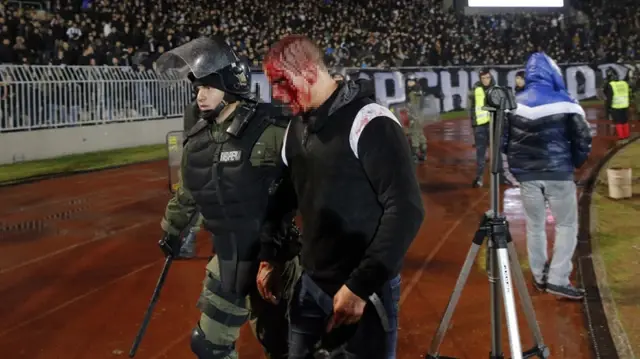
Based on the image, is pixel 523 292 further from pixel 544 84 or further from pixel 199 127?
pixel 544 84

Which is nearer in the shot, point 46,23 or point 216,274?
point 216,274

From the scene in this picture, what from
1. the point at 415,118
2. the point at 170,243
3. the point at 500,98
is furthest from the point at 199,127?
the point at 415,118

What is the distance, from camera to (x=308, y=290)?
2.52 meters

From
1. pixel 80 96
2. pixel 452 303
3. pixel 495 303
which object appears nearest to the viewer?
pixel 495 303

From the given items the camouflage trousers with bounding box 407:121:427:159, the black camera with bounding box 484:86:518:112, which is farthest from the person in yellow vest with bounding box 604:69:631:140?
the black camera with bounding box 484:86:518:112

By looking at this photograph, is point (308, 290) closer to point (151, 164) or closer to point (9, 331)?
point (9, 331)

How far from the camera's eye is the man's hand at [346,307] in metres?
2.23

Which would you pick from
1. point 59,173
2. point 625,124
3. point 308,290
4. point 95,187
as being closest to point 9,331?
point 308,290

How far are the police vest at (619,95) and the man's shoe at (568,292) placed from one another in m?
12.2

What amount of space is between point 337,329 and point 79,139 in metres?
14.9

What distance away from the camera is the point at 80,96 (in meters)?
15.9

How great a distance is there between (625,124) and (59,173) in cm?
1363

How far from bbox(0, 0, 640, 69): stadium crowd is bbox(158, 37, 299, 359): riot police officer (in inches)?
343

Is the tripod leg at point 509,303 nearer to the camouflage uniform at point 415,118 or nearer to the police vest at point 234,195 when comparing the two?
the police vest at point 234,195
